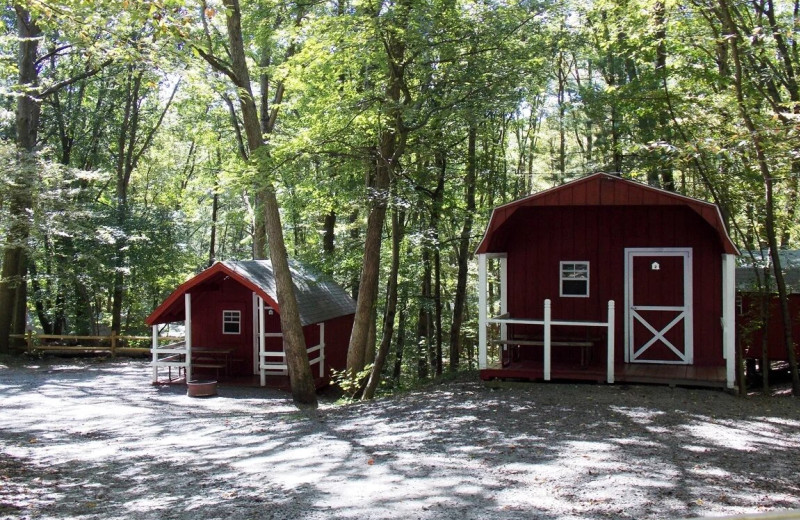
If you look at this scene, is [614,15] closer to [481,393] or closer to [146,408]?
[481,393]

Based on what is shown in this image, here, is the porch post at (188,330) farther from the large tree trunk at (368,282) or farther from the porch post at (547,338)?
the porch post at (547,338)

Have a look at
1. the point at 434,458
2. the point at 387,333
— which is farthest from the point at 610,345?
the point at 387,333

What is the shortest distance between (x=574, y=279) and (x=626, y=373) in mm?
2071

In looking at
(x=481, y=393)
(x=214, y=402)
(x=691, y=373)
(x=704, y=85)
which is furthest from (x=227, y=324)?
(x=704, y=85)

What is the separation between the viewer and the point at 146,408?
531 inches

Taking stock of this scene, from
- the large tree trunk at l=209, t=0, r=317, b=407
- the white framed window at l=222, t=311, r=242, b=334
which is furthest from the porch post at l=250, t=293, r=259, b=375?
the large tree trunk at l=209, t=0, r=317, b=407

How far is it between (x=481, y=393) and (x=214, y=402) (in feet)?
21.2

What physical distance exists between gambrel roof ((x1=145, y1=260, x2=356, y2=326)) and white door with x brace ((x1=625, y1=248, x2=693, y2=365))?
7.43 m

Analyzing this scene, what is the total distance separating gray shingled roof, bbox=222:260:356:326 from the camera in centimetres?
1594

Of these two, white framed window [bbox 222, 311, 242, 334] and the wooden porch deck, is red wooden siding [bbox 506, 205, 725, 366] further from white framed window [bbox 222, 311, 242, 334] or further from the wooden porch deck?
white framed window [bbox 222, 311, 242, 334]

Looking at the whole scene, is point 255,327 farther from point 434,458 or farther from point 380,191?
point 434,458

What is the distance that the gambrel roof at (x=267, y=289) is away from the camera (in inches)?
618

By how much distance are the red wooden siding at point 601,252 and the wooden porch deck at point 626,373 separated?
22.4 inches

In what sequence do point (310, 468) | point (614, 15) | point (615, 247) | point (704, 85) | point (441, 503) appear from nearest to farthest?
point (441, 503), point (310, 468), point (615, 247), point (704, 85), point (614, 15)
